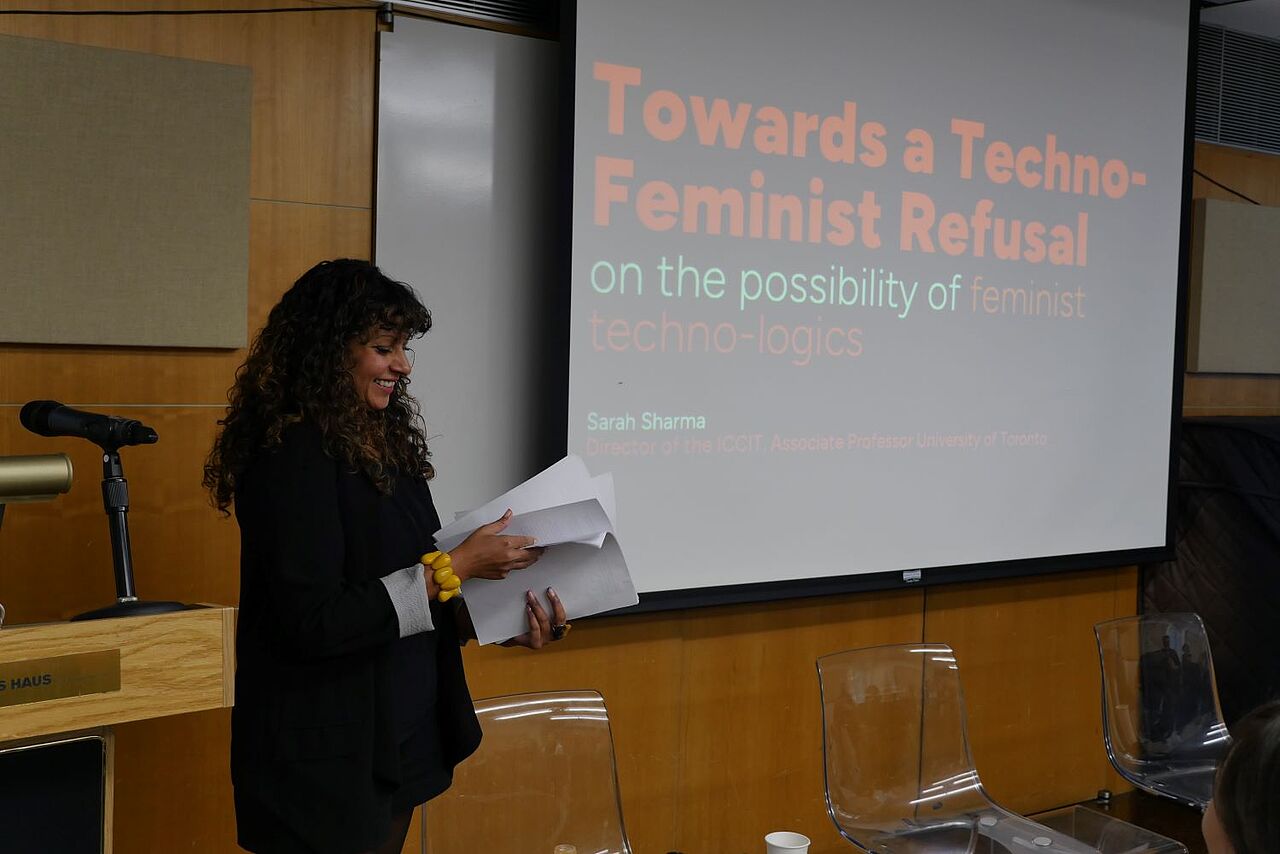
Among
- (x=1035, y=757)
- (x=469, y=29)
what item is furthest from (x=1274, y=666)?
(x=469, y=29)

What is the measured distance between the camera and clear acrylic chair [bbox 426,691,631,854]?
2529 millimetres

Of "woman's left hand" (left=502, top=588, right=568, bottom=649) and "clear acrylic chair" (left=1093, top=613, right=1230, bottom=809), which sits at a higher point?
"woman's left hand" (left=502, top=588, right=568, bottom=649)

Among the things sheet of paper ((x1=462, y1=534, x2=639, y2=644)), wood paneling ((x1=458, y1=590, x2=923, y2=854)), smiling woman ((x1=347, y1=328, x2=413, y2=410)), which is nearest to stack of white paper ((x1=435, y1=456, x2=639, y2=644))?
sheet of paper ((x1=462, y1=534, x2=639, y2=644))

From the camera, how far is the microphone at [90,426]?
2.14 meters

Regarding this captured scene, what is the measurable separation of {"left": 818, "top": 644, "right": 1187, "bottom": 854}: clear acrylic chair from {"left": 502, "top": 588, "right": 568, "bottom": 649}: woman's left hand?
113 cm

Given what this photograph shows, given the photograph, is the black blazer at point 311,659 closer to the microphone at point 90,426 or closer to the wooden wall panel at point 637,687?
the microphone at point 90,426

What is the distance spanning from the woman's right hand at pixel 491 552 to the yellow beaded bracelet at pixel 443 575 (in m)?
0.02

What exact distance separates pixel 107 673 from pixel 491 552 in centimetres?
62

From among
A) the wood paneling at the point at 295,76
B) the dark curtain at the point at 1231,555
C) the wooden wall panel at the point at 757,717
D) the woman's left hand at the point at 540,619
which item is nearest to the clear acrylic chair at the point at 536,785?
the woman's left hand at the point at 540,619

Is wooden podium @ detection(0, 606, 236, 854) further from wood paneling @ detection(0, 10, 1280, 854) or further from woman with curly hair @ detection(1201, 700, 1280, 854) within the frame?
woman with curly hair @ detection(1201, 700, 1280, 854)

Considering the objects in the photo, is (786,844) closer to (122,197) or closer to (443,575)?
(443,575)

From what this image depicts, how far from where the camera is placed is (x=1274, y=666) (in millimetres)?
4355

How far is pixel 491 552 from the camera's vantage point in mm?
2055

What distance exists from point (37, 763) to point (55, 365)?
1.16 meters
